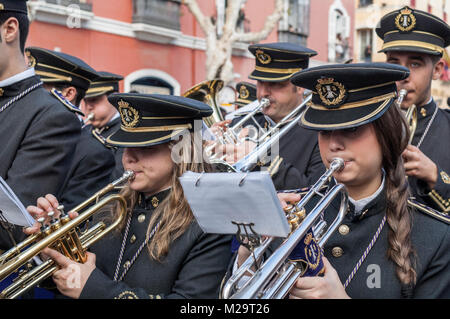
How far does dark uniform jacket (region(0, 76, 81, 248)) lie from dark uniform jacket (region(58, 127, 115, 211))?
3.53 feet

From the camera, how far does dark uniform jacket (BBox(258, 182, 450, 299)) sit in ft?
7.74

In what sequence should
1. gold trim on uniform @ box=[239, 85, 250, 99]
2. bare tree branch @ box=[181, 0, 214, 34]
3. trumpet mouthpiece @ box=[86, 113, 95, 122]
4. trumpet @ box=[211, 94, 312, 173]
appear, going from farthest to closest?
bare tree branch @ box=[181, 0, 214, 34] → gold trim on uniform @ box=[239, 85, 250, 99] → trumpet mouthpiece @ box=[86, 113, 95, 122] → trumpet @ box=[211, 94, 312, 173]

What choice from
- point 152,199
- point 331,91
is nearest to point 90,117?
point 152,199

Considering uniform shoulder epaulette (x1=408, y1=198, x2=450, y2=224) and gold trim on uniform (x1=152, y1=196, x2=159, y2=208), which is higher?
uniform shoulder epaulette (x1=408, y1=198, x2=450, y2=224)

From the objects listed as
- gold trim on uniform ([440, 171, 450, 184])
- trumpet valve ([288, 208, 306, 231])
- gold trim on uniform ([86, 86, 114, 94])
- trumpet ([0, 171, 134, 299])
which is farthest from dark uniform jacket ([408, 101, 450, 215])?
gold trim on uniform ([86, 86, 114, 94])

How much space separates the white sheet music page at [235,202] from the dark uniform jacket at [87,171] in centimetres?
232

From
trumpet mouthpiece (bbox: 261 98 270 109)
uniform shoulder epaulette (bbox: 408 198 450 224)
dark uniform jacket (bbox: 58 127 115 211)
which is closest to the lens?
uniform shoulder epaulette (bbox: 408 198 450 224)

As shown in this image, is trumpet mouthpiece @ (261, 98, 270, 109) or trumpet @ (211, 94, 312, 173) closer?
trumpet @ (211, 94, 312, 173)

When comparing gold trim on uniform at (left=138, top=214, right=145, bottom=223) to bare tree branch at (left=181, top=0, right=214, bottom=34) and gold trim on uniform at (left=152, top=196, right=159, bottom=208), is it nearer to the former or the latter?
gold trim on uniform at (left=152, top=196, right=159, bottom=208)

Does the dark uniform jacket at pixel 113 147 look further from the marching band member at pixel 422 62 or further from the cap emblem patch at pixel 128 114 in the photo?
the marching band member at pixel 422 62

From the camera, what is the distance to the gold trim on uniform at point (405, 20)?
3.92 metres

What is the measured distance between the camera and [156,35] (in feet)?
56.6
